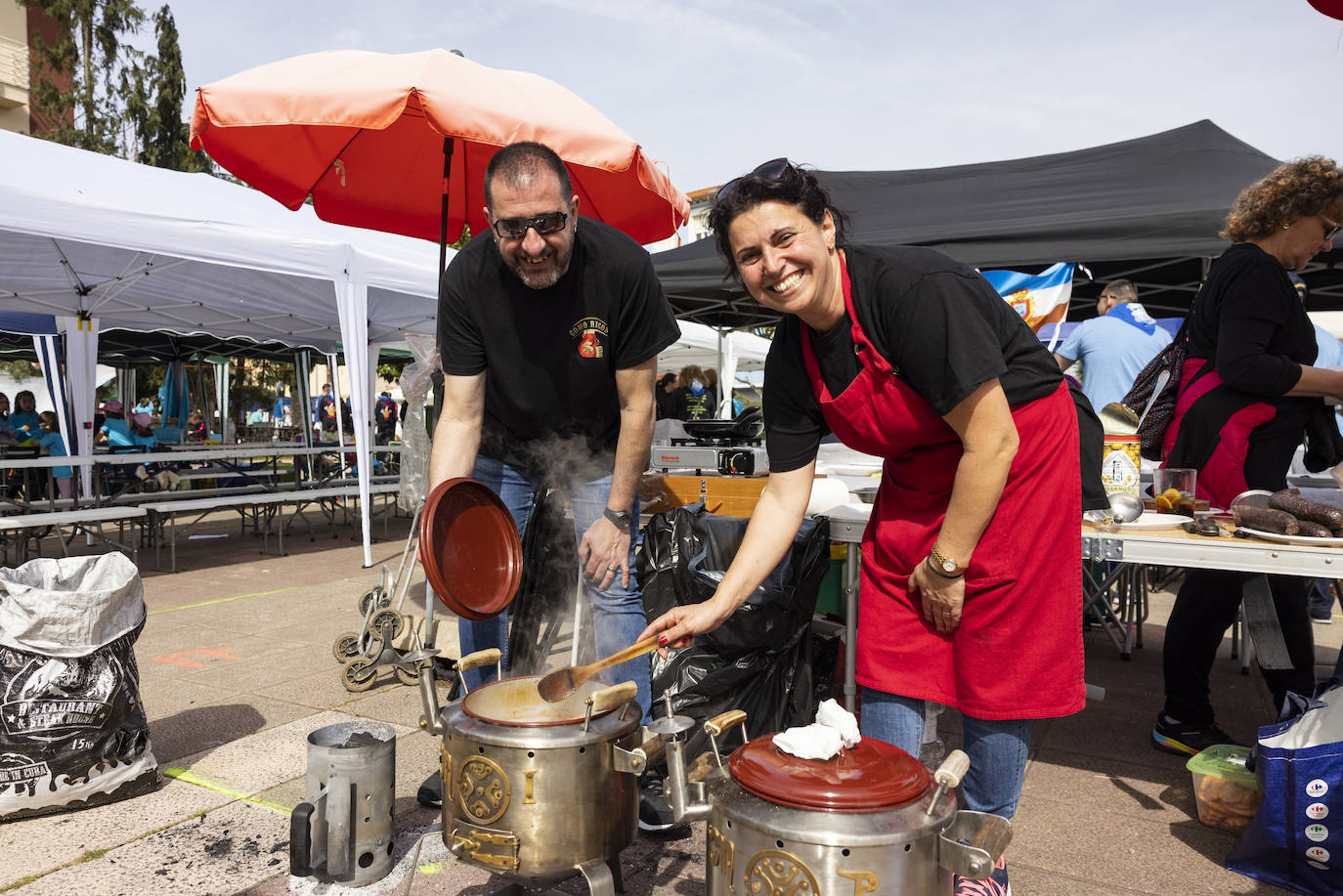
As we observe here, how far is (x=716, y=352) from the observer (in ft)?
47.7

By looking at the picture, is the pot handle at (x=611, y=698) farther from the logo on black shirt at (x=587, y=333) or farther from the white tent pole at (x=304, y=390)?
the white tent pole at (x=304, y=390)

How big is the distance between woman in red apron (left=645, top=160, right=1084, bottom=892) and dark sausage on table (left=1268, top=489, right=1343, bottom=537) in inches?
43.8

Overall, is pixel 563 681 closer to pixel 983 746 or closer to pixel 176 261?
pixel 983 746

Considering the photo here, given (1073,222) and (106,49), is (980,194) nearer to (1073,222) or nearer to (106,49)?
(1073,222)

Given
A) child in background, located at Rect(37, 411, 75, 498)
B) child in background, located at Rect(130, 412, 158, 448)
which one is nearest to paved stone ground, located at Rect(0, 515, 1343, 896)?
child in background, located at Rect(37, 411, 75, 498)

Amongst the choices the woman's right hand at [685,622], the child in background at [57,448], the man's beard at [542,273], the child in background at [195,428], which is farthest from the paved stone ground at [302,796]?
the child in background at [195,428]

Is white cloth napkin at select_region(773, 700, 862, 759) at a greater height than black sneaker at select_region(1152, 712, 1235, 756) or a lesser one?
greater

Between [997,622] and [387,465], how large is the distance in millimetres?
14193

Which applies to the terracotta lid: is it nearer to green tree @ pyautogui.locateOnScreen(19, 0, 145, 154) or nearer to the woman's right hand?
the woman's right hand

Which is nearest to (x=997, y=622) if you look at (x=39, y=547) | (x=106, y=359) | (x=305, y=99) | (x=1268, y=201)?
(x=1268, y=201)

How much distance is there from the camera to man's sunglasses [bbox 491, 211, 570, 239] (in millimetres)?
2055

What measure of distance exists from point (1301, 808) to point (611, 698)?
179 cm

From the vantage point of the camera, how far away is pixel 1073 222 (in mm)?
5109

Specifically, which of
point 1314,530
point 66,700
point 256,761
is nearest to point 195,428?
point 256,761
